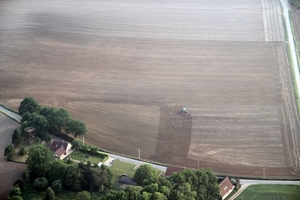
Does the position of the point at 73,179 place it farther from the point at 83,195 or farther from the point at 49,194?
the point at 49,194

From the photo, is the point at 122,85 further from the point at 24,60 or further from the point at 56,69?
the point at 24,60

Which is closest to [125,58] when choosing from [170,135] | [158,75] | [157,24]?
[158,75]

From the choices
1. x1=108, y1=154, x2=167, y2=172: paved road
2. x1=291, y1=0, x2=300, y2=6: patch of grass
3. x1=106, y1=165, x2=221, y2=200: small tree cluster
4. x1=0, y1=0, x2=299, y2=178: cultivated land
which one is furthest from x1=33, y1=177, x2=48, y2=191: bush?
x1=291, y1=0, x2=300, y2=6: patch of grass

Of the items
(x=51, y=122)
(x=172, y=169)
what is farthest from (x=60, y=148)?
(x=172, y=169)

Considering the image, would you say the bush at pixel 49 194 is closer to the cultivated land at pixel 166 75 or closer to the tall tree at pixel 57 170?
the tall tree at pixel 57 170

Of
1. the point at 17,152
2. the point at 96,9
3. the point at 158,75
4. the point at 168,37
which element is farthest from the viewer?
the point at 96,9

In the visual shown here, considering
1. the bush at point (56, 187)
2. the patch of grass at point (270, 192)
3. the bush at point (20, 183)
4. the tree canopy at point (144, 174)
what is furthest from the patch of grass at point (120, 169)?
the patch of grass at point (270, 192)
